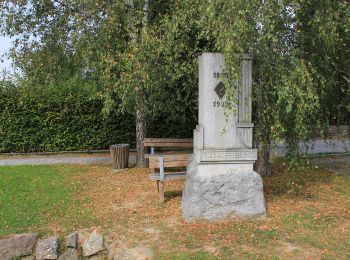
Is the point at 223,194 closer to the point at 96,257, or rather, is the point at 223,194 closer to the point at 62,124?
the point at 96,257

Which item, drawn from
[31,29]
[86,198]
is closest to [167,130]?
[31,29]

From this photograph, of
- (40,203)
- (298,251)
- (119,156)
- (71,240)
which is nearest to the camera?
(298,251)

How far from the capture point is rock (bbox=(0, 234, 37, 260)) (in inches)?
232

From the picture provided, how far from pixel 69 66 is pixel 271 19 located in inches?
256

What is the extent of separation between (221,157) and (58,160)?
8731mm

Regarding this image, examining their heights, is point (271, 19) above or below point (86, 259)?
above

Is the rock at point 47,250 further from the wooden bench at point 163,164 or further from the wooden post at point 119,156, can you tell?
the wooden post at point 119,156

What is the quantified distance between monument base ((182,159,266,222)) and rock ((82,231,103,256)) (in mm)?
1335

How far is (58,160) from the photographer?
522 inches

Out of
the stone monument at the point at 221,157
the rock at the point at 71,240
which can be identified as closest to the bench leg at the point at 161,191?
the stone monument at the point at 221,157

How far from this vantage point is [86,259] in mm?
5820

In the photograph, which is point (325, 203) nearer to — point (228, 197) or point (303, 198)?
point (303, 198)

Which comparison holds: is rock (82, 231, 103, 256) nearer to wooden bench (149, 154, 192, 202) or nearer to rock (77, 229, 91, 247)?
rock (77, 229, 91, 247)

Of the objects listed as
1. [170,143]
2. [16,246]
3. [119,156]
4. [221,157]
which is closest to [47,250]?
[16,246]
